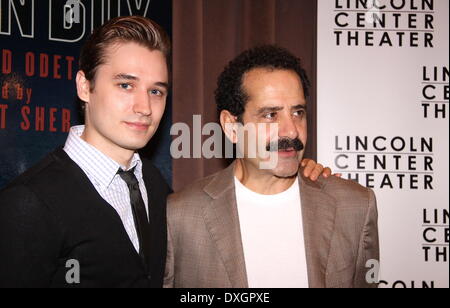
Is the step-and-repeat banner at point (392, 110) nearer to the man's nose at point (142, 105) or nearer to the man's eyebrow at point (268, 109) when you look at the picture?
the man's eyebrow at point (268, 109)

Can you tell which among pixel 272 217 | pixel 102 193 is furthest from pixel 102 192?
pixel 272 217

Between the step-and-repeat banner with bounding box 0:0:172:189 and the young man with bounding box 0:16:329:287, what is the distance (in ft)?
3.38

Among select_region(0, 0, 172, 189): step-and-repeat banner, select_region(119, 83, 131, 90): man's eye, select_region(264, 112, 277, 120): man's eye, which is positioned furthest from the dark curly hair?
select_region(0, 0, 172, 189): step-and-repeat banner

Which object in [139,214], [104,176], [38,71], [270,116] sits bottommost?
[139,214]

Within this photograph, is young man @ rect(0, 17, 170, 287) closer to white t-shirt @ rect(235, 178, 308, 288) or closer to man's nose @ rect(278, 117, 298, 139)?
white t-shirt @ rect(235, 178, 308, 288)

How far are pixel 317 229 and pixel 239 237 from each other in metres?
0.29

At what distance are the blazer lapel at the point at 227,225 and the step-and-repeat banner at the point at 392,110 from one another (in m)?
1.16

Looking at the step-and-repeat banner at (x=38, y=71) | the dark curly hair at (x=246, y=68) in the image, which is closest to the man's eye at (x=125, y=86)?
the dark curly hair at (x=246, y=68)

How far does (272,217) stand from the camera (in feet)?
6.17

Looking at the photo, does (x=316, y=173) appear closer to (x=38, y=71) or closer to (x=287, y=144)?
(x=287, y=144)

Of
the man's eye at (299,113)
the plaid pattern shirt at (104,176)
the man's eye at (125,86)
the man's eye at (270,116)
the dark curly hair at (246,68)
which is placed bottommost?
the plaid pattern shirt at (104,176)

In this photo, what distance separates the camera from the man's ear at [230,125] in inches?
81.2

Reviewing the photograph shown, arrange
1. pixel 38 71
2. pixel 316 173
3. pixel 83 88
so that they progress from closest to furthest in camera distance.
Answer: pixel 83 88
pixel 316 173
pixel 38 71
